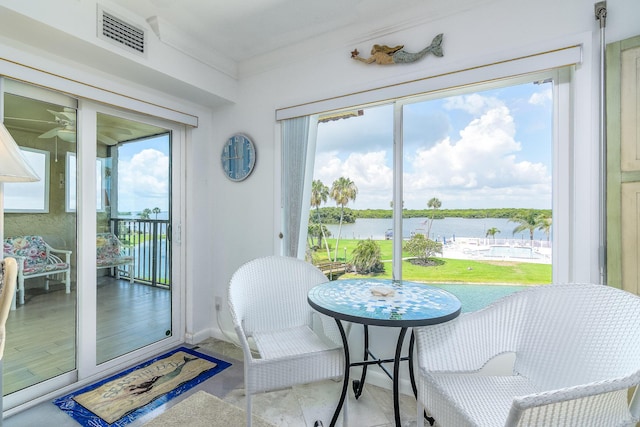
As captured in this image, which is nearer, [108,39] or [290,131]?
[108,39]

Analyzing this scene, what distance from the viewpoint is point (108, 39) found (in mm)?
1916

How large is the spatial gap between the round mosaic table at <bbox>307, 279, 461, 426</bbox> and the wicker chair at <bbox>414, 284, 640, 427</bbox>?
4.3 inches

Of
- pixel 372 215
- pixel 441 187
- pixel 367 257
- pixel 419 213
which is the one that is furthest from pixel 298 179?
pixel 441 187

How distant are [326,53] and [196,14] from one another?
3.16ft

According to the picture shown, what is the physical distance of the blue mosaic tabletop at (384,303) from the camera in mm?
1295

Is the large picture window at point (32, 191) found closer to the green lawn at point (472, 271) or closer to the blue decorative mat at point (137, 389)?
the blue decorative mat at point (137, 389)

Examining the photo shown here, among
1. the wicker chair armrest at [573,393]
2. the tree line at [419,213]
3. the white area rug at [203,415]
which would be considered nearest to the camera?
the wicker chair armrest at [573,393]

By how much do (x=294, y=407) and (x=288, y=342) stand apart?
1.77 feet

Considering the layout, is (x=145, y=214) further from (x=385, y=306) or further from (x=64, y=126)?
(x=385, y=306)

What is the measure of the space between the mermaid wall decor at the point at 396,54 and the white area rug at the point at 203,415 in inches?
95.3

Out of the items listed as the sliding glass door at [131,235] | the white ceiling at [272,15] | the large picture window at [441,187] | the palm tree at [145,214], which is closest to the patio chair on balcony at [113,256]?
the sliding glass door at [131,235]

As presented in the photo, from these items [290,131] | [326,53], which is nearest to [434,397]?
[290,131]

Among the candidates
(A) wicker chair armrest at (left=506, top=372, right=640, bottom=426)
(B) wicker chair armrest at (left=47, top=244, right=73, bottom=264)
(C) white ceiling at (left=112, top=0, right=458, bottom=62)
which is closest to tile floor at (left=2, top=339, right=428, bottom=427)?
(B) wicker chair armrest at (left=47, top=244, right=73, bottom=264)

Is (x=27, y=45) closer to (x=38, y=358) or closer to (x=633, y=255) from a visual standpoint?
(x=38, y=358)
